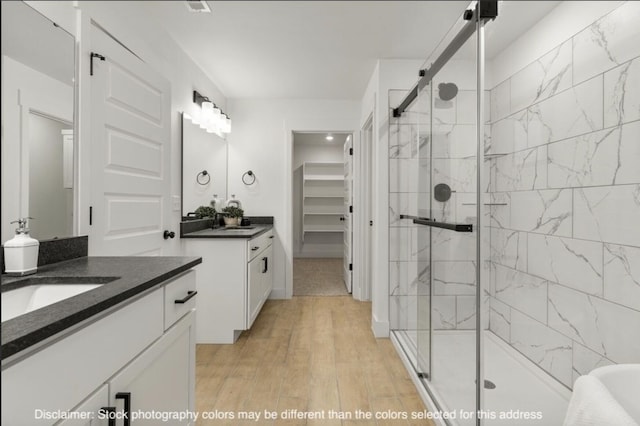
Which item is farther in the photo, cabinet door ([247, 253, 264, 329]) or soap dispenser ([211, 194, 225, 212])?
soap dispenser ([211, 194, 225, 212])

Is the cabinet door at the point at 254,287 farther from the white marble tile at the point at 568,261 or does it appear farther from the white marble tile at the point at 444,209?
the white marble tile at the point at 568,261

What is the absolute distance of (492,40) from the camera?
161 cm

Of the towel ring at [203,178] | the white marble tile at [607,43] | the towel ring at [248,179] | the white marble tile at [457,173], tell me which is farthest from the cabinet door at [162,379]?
the towel ring at [248,179]

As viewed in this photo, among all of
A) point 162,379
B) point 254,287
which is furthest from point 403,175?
point 162,379

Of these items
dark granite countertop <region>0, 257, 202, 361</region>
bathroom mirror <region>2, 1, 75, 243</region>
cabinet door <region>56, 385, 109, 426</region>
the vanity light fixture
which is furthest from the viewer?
the vanity light fixture

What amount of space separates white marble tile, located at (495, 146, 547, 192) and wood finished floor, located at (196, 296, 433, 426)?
1.44 meters

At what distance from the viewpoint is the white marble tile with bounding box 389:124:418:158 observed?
245 centimetres

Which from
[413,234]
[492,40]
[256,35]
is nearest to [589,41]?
[492,40]

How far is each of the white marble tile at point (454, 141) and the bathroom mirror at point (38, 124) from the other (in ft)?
5.55

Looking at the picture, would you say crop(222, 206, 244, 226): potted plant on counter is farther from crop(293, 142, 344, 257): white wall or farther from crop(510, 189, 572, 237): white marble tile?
crop(293, 142, 344, 257): white wall

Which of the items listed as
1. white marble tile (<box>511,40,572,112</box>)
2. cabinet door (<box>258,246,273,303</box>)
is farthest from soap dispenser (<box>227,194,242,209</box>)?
white marble tile (<box>511,40,572,112</box>)

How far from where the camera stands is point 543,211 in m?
2.36

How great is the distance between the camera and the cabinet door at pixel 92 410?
0.82 m

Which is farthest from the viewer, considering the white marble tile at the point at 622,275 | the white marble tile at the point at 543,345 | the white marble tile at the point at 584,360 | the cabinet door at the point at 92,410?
the white marble tile at the point at 543,345
